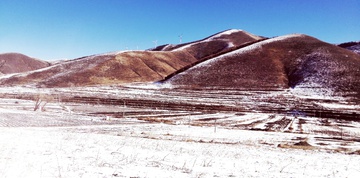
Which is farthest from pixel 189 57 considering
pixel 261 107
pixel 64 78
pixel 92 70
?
pixel 261 107

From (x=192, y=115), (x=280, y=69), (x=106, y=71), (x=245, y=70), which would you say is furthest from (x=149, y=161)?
(x=106, y=71)

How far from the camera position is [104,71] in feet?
352

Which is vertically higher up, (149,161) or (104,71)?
(104,71)

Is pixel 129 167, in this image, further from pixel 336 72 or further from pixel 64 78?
pixel 64 78

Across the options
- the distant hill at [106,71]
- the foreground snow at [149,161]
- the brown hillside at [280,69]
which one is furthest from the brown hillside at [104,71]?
the foreground snow at [149,161]

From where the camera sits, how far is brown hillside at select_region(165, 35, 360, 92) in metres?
80.5

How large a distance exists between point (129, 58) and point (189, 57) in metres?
49.4

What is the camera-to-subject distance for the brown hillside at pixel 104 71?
96.5m

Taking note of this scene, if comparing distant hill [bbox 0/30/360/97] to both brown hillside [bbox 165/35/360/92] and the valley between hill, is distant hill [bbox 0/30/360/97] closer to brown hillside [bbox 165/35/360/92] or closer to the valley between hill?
brown hillside [bbox 165/35/360/92]

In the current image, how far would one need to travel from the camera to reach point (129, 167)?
35.1 feet

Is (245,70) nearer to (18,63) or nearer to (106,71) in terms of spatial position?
(106,71)

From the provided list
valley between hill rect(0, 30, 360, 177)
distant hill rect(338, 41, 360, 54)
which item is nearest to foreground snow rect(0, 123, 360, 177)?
valley between hill rect(0, 30, 360, 177)

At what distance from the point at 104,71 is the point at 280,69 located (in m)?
54.9

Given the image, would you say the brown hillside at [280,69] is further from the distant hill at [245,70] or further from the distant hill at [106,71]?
the distant hill at [106,71]
